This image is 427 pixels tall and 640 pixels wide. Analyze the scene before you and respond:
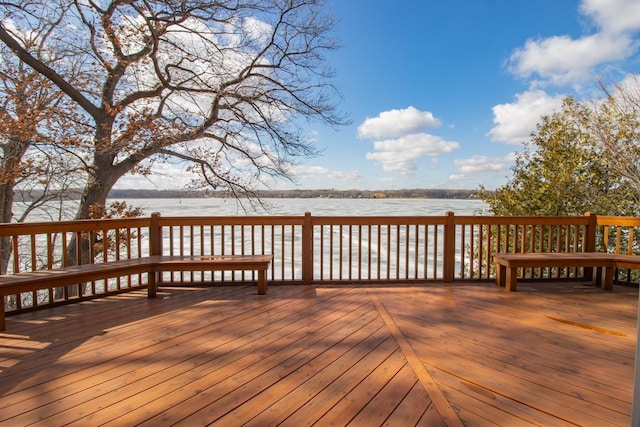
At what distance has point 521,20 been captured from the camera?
5.87 meters

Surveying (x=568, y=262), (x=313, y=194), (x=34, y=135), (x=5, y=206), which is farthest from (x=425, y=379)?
(x=5, y=206)

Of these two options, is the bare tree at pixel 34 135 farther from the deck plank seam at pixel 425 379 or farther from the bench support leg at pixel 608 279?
the bench support leg at pixel 608 279

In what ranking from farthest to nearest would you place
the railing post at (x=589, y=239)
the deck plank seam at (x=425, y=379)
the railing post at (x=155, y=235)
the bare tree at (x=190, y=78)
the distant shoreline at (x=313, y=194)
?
the distant shoreline at (x=313, y=194)
the bare tree at (x=190, y=78)
the railing post at (x=589, y=239)
the railing post at (x=155, y=235)
the deck plank seam at (x=425, y=379)

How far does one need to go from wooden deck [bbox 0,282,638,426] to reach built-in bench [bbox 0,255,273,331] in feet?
1.06

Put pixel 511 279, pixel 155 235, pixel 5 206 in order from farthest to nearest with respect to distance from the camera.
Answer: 1. pixel 5 206
2. pixel 155 235
3. pixel 511 279

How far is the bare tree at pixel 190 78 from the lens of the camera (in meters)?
5.90

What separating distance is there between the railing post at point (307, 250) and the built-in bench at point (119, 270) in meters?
0.54

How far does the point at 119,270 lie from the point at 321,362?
2.44m

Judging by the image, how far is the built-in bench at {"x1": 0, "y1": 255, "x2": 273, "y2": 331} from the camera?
8.47 feet

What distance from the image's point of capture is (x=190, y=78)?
6.66 metres

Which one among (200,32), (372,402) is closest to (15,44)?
(200,32)

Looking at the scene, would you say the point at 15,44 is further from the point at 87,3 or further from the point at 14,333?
the point at 14,333

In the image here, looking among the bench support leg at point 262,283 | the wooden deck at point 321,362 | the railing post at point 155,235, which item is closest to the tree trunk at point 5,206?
the railing post at point 155,235

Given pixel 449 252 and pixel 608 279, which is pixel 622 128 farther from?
pixel 449 252
